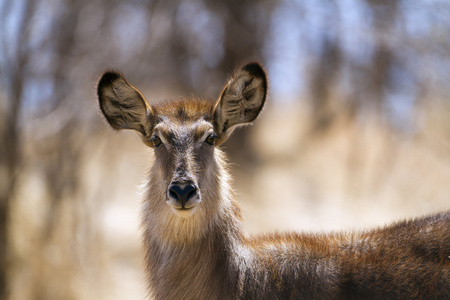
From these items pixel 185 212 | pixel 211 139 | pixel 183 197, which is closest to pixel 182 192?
pixel 183 197

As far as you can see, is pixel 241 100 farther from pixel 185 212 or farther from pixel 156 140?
pixel 185 212

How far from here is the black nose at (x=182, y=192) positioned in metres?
4.33

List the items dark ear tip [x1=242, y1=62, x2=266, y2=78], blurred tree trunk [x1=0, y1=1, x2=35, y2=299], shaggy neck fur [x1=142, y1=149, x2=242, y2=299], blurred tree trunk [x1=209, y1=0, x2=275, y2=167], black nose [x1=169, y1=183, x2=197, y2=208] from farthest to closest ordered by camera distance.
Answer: blurred tree trunk [x1=209, y1=0, x2=275, y2=167], blurred tree trunk [x1=0, y1=1, x2=35, y2=299], dark ear tip [x1=242, y1=62, x2=266, y2=78], shaggy neck fur [x1=142, y1=149, x2=242, y2=299], black nose [x1=169, y1=183, x2=197, y2=208]

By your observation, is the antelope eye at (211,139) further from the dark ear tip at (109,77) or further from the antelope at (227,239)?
the dark ear tip at (109,77)

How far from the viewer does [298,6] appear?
1627cm

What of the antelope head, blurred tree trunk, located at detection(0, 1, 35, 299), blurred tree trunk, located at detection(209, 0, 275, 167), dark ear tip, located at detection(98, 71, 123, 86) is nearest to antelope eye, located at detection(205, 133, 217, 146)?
the antelope head

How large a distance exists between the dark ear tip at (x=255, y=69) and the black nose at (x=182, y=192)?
128 cm

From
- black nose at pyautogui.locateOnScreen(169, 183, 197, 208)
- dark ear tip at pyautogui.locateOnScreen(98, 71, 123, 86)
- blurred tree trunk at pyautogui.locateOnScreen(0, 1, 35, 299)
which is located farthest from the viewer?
blurred tree trunk at pyautogui.locateOnScreen(0, 1, 35, 299)

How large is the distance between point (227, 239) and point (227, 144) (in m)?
12.5

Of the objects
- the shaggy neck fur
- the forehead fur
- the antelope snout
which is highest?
the forehead fur

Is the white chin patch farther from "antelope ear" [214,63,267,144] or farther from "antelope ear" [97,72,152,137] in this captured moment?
"antelope ear" [97,72,152,137]

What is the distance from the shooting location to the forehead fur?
16.6 feet

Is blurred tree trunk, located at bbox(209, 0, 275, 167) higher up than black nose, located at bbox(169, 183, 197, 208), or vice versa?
blurred tree trunk, located at bbox(209, 0, 275, 167)

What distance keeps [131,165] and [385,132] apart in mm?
7624
